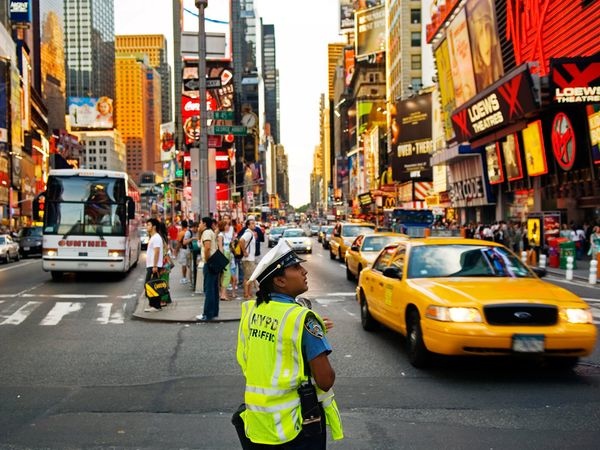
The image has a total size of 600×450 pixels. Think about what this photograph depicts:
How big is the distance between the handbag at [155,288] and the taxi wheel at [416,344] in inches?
251

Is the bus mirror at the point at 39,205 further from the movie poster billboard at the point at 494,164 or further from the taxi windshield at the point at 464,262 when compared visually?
the movie poster billboard at the point at 494,164

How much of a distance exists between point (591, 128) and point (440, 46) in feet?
80.0

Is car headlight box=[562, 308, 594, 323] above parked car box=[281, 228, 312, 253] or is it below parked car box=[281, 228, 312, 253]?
below

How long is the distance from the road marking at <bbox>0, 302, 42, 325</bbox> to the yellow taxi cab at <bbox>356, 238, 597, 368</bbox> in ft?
22.9

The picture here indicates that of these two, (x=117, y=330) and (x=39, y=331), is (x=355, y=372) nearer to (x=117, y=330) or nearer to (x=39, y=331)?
(x=117, y=330)

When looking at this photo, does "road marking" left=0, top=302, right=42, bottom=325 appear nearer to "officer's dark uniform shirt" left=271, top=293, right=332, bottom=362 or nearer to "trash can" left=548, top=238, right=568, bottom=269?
"officer's dark uniform shirt" left=271, top=293, right=332, bottom=362

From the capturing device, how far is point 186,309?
1412cm

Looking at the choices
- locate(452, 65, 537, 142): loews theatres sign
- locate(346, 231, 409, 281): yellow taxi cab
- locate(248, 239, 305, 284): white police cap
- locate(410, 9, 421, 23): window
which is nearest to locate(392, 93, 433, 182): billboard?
locate(410, 9, 421, 23): window

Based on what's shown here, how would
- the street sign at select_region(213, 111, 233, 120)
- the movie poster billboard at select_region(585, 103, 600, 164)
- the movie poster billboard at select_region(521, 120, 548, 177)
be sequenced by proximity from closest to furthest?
the street sign at select_region(213, 111, 233, 120) → the movie poster billboard at select_region(585, 103, 600, 164) → the movie poster billboard at select_region(521, 120, 548, 177)

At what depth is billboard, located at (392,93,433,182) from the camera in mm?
77188

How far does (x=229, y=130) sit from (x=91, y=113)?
188050mm

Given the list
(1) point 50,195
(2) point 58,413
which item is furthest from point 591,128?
(2) point 58,413

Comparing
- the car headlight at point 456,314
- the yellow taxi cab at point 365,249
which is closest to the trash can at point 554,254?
the yellow taxi cab at point 365,249

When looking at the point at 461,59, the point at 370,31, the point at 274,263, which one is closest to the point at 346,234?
the point at 461,59
